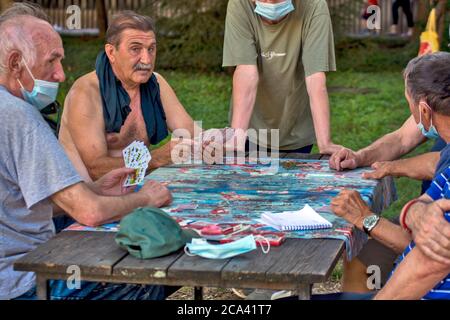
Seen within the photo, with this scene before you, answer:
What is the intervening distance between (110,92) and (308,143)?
4.54 feet

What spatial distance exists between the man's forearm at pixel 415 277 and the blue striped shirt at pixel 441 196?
0.10 m

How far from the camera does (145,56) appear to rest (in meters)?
4.62

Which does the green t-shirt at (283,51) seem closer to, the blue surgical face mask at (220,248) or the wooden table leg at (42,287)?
the blue surgical face mask at (220,248)

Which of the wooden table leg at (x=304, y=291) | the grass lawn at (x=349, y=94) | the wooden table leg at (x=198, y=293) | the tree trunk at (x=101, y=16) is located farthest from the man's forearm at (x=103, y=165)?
the tree trunk at (x=101, y=16)

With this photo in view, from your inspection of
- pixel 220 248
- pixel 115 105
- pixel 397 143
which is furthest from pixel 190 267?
pixel 397 143

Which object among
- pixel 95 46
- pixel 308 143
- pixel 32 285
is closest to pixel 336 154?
pixel 308 143

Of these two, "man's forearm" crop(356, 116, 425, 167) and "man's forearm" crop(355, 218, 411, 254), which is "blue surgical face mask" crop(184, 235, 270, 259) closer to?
"man's forearm" crop(355, 218, 411, 254)

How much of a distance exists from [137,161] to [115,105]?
29.5 inches

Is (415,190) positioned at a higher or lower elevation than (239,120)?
lower

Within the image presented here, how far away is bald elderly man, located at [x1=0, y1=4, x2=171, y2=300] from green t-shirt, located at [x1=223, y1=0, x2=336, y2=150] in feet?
5.93

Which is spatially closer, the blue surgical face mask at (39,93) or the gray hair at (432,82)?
the gray hair at (432,82)

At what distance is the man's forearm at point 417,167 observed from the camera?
14.0 feet

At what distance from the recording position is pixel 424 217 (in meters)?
2.88
